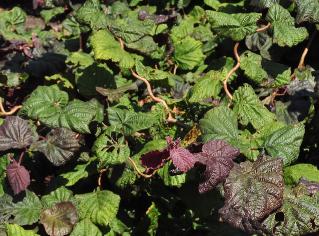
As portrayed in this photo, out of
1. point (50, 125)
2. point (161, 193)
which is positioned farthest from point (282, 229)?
point (50, 125)

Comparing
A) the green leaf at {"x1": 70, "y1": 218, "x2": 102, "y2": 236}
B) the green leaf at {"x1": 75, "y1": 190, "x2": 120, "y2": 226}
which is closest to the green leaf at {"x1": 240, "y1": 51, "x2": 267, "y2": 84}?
the green leaf at {"x1": 75, "y1": 190, "x2": 120, "y2": 226}

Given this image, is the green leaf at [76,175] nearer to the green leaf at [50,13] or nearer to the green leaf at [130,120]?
the green leaf at [130,120]

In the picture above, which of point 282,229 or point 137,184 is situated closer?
point 282,229

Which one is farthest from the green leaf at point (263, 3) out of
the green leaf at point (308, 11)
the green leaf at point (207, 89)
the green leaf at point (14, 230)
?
the green leaf at point (14, 230)

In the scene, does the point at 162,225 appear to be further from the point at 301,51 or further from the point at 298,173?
the point at 301,51

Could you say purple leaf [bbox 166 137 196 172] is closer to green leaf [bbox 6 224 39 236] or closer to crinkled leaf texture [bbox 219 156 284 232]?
crinkled leaf texture [bbox 219 156 284 232]

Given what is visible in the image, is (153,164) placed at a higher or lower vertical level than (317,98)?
higher

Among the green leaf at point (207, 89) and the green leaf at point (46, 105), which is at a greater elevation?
the green leaf at point (207, 89)
